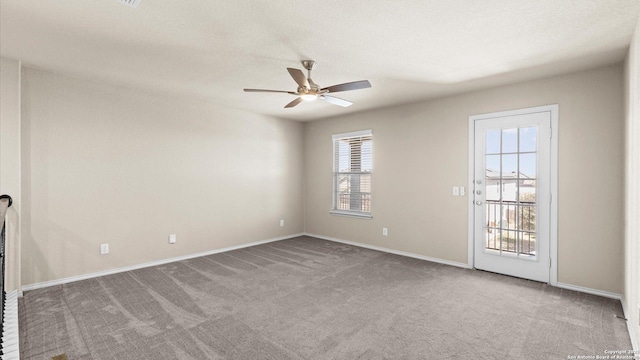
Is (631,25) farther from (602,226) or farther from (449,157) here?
(449,157)

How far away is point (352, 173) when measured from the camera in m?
5.79

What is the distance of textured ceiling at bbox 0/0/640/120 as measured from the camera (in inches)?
84.8

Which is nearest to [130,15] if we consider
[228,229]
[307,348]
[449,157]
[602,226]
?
[307,348]

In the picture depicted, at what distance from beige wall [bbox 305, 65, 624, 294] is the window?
0.15 meters

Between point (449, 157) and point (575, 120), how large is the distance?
146 centimetres

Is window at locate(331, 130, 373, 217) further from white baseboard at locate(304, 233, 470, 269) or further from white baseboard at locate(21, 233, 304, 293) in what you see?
white baseboard at locate(21, 233, 304, 293)

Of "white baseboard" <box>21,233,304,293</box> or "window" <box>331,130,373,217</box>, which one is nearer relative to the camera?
"white baseboard" <box>21,233,304,293</box>

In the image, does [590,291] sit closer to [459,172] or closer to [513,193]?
[513,193]

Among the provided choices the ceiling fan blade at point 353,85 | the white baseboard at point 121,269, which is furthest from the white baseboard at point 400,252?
the ceiling fan blade at point 353,85

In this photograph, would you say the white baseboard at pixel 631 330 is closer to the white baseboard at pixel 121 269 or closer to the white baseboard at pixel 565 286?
the white baseboard at pixel 565 286

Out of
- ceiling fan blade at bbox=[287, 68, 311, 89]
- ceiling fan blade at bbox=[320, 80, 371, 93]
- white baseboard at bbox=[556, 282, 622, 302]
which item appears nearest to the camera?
ceiling fan blade at bbox=[287, 68, 311, 89]

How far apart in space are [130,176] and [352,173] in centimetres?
364

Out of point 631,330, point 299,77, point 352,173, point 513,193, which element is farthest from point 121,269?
point 631,330

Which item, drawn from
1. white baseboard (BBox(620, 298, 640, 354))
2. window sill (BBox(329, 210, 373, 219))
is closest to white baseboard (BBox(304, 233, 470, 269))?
window sill (BBox(329, 210, 373, 219))
